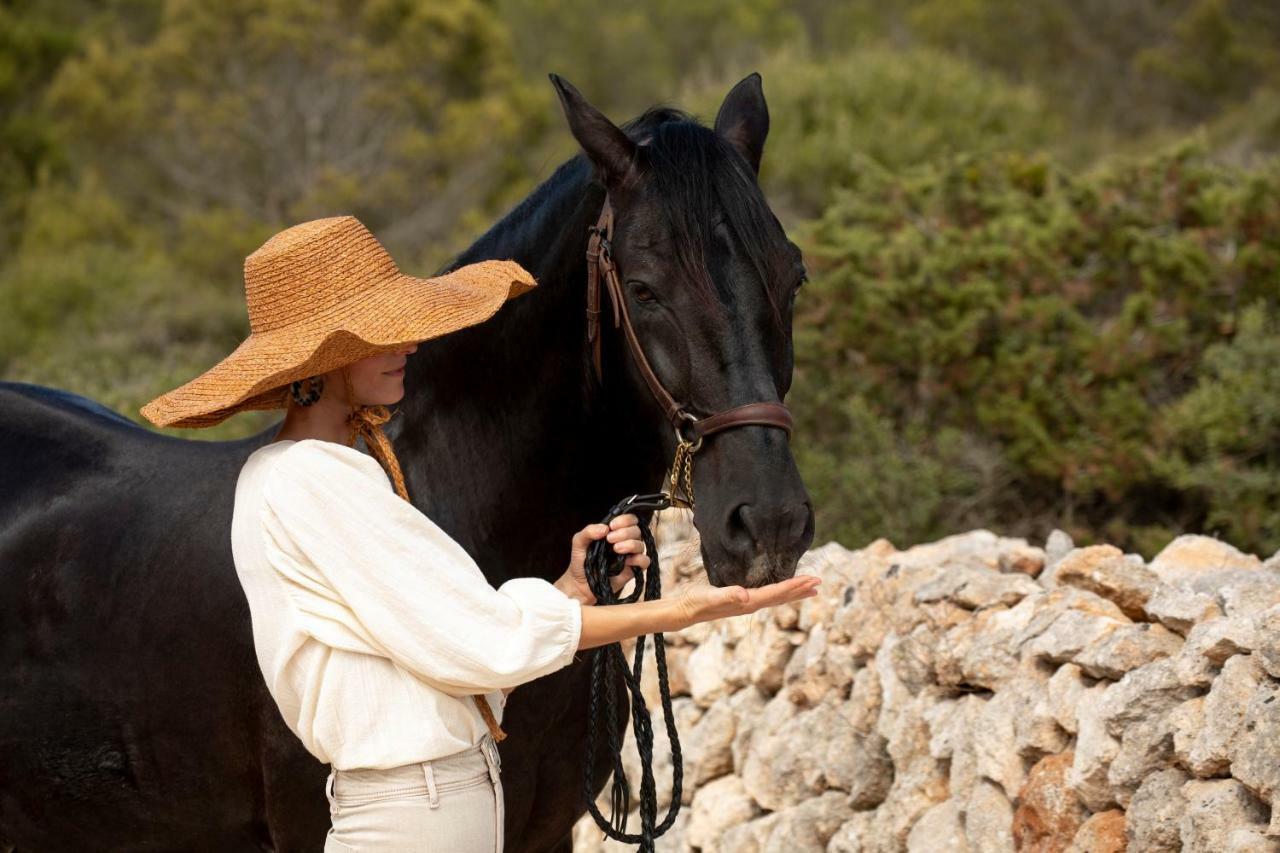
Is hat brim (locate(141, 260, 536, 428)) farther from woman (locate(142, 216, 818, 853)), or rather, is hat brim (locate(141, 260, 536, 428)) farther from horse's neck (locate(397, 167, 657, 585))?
horse's neck (locate(397, 167, 657, 585))

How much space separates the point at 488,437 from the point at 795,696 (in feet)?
7.39

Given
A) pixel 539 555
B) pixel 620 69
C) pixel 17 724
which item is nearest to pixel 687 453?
pixel 539 555

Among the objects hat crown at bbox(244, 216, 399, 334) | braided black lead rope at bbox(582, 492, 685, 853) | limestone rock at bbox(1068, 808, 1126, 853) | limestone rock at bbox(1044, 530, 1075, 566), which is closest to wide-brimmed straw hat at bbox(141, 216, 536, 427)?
hat crown at bbox(244, 216, 399, 334)

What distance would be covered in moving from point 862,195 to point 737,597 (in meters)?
7.17

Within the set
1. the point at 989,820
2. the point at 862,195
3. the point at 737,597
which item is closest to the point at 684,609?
the point at 737,597

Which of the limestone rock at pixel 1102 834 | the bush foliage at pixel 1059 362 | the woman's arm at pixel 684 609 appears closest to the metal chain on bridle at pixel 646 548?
the woman's arm at pixel 684 609

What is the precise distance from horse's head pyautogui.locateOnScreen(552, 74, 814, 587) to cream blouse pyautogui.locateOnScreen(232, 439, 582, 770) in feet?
1.21

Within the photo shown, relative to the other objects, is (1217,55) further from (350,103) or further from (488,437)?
(488,437)

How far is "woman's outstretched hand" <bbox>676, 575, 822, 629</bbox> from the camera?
2.26 metres

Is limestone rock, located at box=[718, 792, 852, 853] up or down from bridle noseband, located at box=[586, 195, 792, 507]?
down

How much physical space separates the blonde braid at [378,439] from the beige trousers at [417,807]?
5 cm

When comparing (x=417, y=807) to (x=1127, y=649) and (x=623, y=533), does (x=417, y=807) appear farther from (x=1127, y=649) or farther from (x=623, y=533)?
(x=1127, y=649)

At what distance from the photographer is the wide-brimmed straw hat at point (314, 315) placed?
2346mm

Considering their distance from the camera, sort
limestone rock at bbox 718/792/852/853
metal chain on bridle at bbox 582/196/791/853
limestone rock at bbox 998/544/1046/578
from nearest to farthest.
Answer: metal chain on bridle at bbox 582/196/791/853 → limestone rock at bbox 718/792/852/853 → limestone rock at bbox 998/544/1046/578
